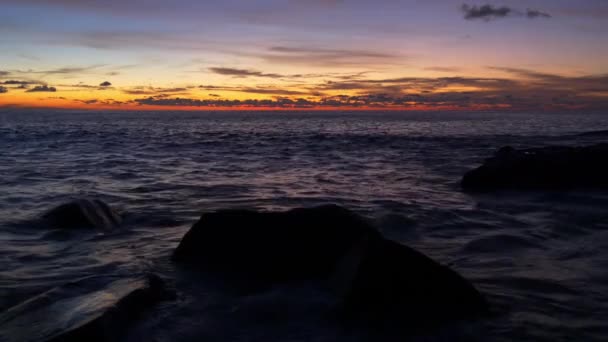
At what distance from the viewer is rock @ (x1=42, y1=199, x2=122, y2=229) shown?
336 inches

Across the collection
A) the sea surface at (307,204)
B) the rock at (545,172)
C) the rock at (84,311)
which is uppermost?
the rock at (545,172)

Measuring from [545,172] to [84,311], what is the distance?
11743 mm

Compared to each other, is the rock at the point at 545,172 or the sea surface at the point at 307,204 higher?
the rock at the point at 545,172

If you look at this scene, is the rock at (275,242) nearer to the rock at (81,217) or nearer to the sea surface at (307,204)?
the sea surface at (307,204)

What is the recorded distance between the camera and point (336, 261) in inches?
233

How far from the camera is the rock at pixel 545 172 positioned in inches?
486

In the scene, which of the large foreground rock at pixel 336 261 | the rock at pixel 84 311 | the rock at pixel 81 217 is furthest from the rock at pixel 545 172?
the rock at pixel 84 311

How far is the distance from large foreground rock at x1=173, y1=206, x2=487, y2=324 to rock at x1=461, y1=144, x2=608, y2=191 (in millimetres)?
7410

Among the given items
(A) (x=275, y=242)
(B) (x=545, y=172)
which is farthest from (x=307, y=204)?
(B) (x=545, y=172)

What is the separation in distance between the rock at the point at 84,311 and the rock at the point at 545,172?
31.7 feet

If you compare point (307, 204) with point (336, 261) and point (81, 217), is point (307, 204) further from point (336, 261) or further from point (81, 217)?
point (336, 261)

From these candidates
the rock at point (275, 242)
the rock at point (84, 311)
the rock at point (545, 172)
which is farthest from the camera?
the rock at point (545, 172)

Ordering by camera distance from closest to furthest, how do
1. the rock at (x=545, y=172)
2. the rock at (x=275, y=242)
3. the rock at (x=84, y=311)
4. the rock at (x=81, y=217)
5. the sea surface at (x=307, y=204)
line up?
the rock at (x=84, y=311), the sea surface at (x=307, y=204), the rock at (x=275, y=242), the rock at (x=81, y=217), the rock at (x=545, y=172)

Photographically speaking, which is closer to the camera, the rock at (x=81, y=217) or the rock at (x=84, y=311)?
the rock at (x=84, y=311)
